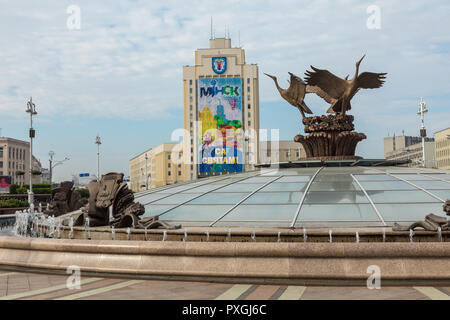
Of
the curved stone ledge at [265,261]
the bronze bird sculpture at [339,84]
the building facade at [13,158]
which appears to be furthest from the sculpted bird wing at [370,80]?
the building facade at [13,158]

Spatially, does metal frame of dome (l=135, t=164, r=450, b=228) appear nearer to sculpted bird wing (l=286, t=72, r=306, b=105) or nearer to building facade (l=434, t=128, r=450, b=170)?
sculpted bird wing (l=286, t=72, r=306, b=105)

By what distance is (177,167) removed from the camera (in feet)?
299

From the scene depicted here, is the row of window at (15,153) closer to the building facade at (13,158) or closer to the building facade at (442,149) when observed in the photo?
the building facade at (13,158)

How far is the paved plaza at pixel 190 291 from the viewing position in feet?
21.4

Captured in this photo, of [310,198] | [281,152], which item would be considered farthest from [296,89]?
[281,152]

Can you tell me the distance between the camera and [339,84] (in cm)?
1508

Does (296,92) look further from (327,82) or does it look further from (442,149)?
(442,149)

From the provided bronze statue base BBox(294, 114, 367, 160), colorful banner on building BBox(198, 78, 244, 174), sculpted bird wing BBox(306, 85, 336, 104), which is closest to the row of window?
colorful banner on building BBox(198, 78, 244, 174)

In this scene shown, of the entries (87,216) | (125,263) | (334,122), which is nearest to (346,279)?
(125,263)

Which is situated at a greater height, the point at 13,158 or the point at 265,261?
the point at 13,158

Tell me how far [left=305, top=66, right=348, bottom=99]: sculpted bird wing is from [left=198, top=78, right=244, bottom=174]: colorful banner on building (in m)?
71.2

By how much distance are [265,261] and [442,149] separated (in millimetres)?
81081

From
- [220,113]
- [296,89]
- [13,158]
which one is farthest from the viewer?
[13,158]

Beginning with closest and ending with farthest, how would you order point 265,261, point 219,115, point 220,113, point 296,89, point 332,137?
1. point 265,261
2. point 332,137
3. point 296,89
4. point 220,113
5. point 219,115
